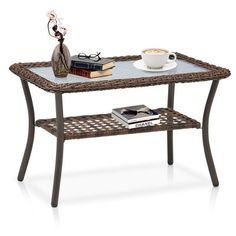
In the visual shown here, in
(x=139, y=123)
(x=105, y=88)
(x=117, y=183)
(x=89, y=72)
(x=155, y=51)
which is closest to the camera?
(x=105, y=88)

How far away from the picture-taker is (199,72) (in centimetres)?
589

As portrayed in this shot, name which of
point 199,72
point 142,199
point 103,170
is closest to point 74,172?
point 103,170

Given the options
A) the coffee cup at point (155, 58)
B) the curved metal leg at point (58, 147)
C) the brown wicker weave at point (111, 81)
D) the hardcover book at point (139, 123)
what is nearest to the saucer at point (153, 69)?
the coffee cup at point (155, 58)

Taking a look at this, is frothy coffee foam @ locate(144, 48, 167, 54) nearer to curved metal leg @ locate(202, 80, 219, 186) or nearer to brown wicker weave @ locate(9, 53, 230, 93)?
brown wicker weave @ locate(9, 53, 230, 93)

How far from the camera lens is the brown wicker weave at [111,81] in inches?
216

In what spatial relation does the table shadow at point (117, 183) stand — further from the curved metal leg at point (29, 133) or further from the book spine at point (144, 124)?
the book spine at point (144, 124)

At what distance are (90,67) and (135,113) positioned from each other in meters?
0.43

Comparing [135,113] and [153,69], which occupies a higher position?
[153,69]

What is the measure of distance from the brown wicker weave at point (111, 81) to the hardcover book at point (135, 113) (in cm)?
27

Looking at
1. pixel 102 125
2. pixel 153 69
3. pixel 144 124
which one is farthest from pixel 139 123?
pixel 153 69

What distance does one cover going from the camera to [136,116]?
19.4 feet

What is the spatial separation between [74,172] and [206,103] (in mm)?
961

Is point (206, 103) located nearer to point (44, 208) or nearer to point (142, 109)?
point (142, 109)

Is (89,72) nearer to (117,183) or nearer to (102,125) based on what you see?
(102,125)
